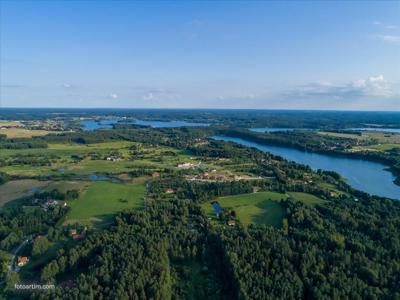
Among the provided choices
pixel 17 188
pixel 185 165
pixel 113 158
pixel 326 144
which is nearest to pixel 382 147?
pixel 326 144

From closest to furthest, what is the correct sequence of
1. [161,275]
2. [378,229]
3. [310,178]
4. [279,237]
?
[161,275]
[279,237]
[378,229]
[310,178]

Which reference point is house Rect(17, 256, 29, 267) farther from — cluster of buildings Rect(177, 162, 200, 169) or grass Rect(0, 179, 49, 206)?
cluster of buildings Rect(177, 162, 200, 169)

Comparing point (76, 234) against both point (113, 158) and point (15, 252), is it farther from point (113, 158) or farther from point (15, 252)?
point (113, 158)

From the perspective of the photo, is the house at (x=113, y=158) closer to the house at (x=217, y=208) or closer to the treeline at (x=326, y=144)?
the house at (x=217, y=208)

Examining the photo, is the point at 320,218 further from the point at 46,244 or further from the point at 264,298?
the point at 46,244

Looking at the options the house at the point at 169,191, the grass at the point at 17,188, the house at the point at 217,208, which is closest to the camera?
the house at the point at 217,208

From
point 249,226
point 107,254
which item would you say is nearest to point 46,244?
point 107,254

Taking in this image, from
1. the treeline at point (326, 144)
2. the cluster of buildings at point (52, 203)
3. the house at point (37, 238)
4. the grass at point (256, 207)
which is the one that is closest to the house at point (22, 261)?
the house at point (37, 238)
